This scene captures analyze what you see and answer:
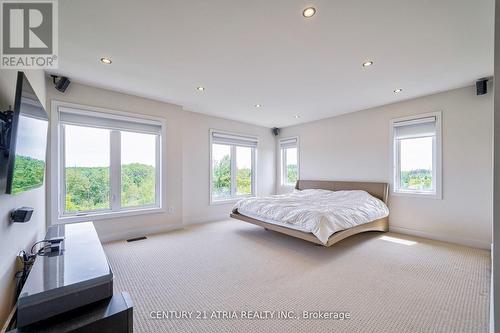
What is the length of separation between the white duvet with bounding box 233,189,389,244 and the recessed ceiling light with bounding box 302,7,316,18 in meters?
2.29

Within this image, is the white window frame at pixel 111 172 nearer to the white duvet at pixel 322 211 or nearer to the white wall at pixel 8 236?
the white wall at pixel 8 236

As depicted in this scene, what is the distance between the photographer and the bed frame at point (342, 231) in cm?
295

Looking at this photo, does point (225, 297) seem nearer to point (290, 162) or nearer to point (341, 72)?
point (341, 72)

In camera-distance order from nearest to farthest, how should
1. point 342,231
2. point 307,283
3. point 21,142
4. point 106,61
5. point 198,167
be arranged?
point 21,142, point 307,283, point 106,61, point 342,231, point 198,167

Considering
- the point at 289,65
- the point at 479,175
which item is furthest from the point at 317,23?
the point at 479,175

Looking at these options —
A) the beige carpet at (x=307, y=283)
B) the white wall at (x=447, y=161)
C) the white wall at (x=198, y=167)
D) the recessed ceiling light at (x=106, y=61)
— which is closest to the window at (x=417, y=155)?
the white wall at (x=447, y=161)

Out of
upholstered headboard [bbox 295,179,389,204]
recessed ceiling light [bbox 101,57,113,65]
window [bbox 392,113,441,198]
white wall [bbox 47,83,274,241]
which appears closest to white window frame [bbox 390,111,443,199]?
window [bbox 392,113,441,198]

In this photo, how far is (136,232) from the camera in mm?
3758

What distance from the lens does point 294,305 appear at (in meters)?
1.87

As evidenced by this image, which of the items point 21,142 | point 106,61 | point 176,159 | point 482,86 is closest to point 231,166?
point 176,159

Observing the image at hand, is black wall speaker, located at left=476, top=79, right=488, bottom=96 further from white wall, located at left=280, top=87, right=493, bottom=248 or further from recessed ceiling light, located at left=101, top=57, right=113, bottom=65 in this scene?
recessed ceiling light, located at left=101, top=57, right=113, bottom=65

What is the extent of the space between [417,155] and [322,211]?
7.89 ft

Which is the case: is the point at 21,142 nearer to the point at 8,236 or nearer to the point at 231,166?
the point at 8,236

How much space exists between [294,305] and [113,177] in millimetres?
3416
